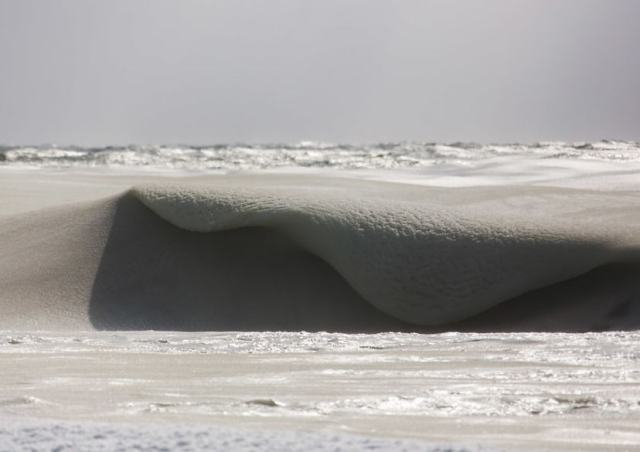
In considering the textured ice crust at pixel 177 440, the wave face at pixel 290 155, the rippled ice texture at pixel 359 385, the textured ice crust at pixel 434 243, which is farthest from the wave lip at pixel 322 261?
the wave face at pixel 290 155

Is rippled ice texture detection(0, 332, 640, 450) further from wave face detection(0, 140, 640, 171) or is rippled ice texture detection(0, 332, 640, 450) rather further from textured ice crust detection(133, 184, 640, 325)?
wave face detection(0, 140, 640, 171)

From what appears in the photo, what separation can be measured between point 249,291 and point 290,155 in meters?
5.63

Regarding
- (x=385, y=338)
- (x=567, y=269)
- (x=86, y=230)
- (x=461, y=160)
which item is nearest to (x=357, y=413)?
(x=385, y=338)

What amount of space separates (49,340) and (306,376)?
3.52ft

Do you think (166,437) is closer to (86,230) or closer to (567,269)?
(567,269)

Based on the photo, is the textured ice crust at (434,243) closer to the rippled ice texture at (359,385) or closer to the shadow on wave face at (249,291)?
the shadow on wave face at (249,291)

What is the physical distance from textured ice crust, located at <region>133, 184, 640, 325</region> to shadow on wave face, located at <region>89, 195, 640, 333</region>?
0.08 m

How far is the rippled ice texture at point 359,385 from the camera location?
1.34 meters

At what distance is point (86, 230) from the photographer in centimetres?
396

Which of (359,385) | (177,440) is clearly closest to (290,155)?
(359,385)

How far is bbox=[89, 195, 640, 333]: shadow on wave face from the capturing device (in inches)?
136

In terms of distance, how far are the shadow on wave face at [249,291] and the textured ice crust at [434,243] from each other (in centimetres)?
8

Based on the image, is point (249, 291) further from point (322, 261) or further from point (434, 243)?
point (434, 243)

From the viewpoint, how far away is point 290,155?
30.6ft
